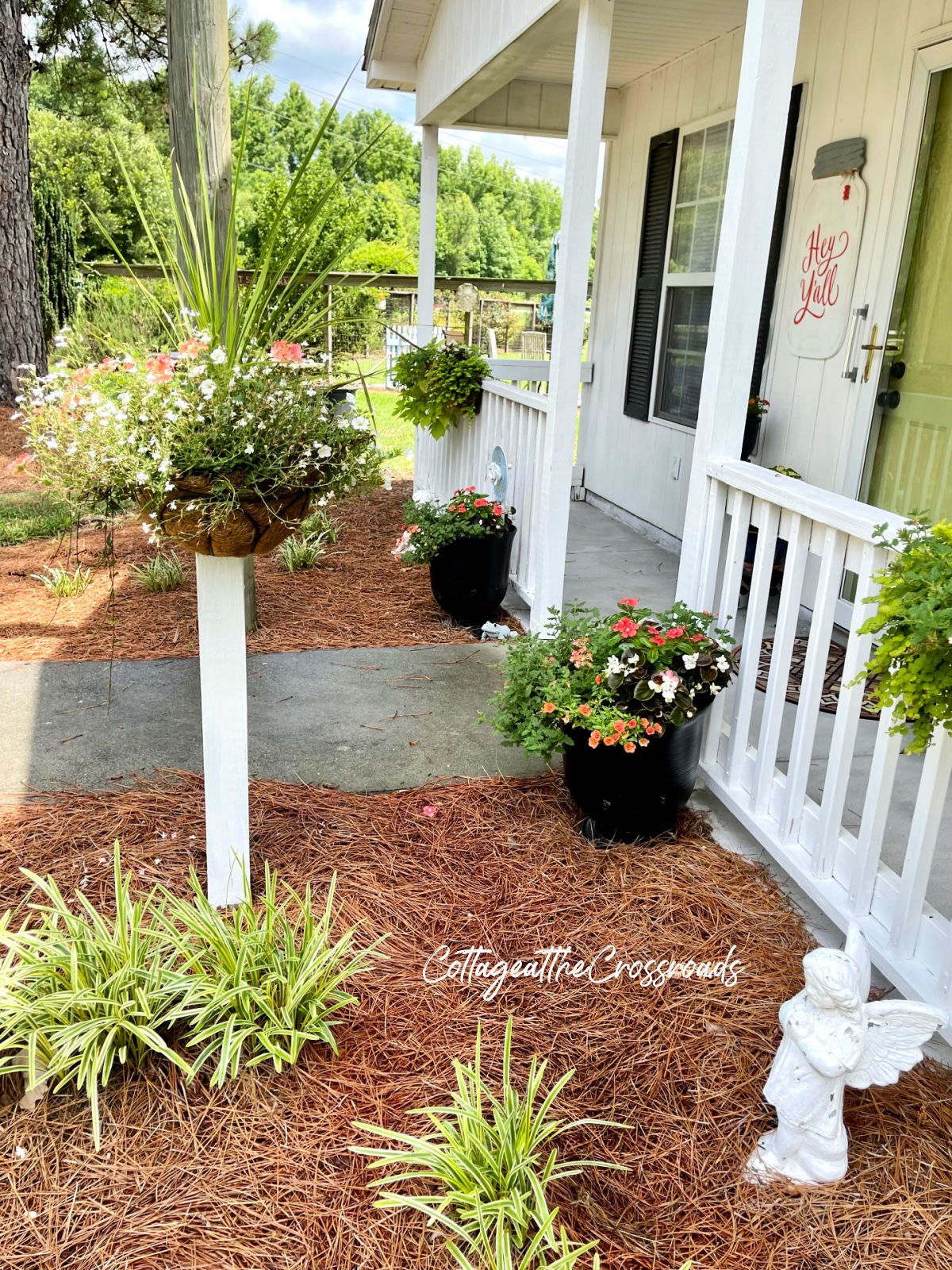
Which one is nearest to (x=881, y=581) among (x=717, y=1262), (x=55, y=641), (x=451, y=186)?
(x=717, y=1262)

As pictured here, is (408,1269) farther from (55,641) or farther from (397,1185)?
(55,641)

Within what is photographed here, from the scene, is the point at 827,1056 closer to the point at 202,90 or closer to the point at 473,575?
the point at 473,575

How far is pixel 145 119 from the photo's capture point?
11039 millimetres

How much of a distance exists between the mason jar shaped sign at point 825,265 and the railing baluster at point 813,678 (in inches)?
88.1

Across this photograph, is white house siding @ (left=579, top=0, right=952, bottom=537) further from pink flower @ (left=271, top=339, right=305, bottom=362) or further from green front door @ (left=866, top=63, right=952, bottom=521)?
pink flower @ (left=271, top=339, right=305, bottom=362)

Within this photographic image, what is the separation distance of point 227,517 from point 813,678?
1461 mm

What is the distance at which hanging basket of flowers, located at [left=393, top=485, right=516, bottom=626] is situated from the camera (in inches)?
170

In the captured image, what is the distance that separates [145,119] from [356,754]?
1039 centimetres

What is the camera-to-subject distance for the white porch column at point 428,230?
248 inches

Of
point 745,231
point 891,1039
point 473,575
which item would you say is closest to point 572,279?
point 745,231

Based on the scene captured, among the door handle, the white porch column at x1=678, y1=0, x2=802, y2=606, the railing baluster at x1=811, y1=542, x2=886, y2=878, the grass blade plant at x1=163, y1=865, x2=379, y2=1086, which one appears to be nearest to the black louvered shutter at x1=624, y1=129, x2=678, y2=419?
the door handle

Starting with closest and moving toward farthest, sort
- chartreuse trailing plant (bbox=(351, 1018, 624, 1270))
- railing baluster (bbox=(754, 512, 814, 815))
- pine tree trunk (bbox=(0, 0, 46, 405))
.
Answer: chartreuse trailing plant (bbox=(351, 1018, 624, 1270)) < railing baluster (bbox=(754, 512, 814, 815)) < pine tree trunk (bbox=(0, 0, 46, 405))

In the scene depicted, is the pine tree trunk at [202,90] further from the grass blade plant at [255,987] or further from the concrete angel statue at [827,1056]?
Answer: the concrete angel statue at [827,1056]

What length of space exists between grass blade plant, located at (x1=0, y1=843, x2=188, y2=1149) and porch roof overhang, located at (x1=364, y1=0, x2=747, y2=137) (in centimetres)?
325
